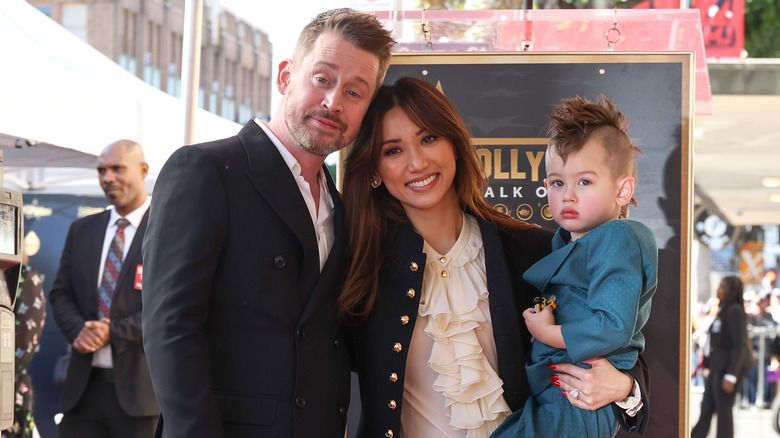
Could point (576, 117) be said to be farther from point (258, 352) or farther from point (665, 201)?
point (258, 352)

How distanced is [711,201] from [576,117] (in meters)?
11.9

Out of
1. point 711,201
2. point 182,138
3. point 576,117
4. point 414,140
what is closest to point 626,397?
point 576,117

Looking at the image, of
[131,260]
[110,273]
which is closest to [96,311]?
[110,273]

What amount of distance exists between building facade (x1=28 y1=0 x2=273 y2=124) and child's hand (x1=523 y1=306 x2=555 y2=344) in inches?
795

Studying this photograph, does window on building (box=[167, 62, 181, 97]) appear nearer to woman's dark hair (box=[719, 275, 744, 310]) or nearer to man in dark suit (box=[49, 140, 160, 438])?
woman's dark hair (box=[719, 275, 744, 310])

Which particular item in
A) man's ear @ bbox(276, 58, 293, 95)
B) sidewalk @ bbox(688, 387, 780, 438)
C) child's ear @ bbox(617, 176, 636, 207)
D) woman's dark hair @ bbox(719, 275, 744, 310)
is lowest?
sidewalk @ bbox(688, 387, 780, 438)

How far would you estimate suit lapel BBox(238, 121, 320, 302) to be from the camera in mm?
2080

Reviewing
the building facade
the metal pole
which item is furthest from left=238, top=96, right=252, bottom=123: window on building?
the metal pole

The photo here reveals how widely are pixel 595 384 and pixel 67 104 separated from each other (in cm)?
437

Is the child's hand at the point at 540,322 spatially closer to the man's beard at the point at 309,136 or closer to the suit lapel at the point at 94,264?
the man's beard at the point at 309,136

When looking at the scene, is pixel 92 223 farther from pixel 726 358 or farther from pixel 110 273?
pixel 726 358

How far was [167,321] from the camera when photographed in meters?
1.91

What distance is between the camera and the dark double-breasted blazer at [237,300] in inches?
74.9

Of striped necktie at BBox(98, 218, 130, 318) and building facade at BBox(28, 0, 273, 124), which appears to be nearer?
striped necktie at BBox(98, 218, 130, 318)
